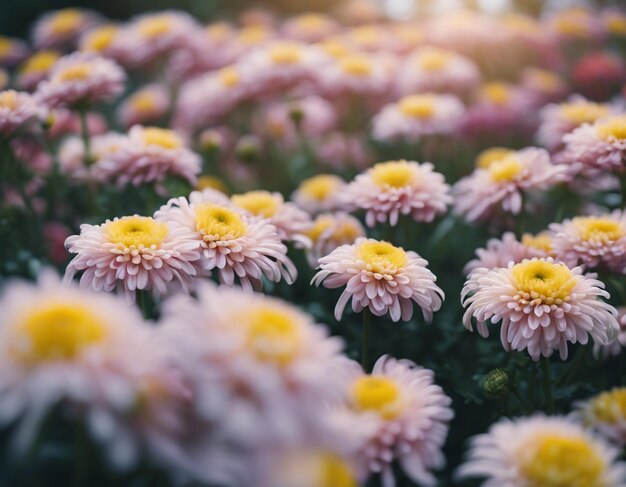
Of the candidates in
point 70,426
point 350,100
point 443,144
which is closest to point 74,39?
point 350,100

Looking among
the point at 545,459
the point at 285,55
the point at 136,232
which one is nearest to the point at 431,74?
the point at 285,55

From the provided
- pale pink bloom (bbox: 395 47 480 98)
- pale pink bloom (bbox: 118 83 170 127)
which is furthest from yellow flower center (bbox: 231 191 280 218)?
pale pink bloom (bbox: 118 83 170 127)

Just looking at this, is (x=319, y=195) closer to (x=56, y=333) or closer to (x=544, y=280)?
(x=544, y=280)

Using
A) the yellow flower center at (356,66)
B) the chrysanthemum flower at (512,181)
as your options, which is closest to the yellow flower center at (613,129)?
the chrysanthemum flower at (512,181)

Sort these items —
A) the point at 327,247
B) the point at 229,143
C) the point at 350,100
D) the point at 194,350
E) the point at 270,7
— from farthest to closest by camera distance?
the point at 270,7 → the point at 229,143 → the point at 350,100 → the point at 327,247 → the point at 194,350

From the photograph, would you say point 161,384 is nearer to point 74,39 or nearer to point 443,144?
point 443,144

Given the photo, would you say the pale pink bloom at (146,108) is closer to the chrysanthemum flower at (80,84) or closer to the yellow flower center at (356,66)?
the chrysanthemum flower at (80,84)
